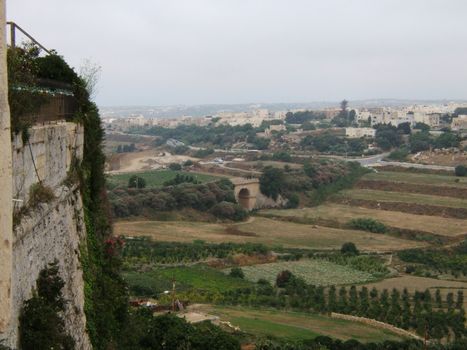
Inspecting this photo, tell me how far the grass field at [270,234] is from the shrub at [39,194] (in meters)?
35.9

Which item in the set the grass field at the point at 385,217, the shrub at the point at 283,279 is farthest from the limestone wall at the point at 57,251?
the grass field at the point at 385,217

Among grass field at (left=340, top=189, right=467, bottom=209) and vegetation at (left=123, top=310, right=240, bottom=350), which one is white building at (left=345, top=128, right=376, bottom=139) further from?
vegetation at (left=123, top=310, right=240, bottom=350)

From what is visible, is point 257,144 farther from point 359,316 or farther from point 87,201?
point 87,201

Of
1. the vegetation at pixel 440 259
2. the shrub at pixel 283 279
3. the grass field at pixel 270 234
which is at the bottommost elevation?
the grass field at pixel 270 234

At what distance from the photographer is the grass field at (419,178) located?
61.3 meters

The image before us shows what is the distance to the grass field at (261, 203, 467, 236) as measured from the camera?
49.2 m

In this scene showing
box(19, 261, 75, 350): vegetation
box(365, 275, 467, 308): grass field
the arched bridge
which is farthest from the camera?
the arched bridge

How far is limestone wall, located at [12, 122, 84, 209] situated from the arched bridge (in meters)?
49.8

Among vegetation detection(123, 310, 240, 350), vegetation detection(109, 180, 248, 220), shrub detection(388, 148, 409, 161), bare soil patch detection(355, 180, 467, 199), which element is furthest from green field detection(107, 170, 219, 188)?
vegetation detection(123, 310, 240, 350)

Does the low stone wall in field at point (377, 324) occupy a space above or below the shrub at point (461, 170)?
below

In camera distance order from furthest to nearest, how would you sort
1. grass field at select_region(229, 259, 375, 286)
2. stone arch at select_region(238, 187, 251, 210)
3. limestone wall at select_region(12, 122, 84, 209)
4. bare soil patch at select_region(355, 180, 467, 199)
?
stone arch at select_region(238, 187, 251, 210)
bare soil patch at select_region(355, 180, 467, 199)
grass field at select_region(229, 259, 375, 286)
limestone wall at select_region(12, 122, 84, 209)

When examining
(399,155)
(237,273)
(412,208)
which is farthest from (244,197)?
(399,155)

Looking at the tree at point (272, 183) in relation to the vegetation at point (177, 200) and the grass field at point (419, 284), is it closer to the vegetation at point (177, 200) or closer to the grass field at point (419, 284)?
the vegetation at point (177, 200)

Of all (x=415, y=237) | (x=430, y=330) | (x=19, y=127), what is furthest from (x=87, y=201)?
(x=415, y=237)
